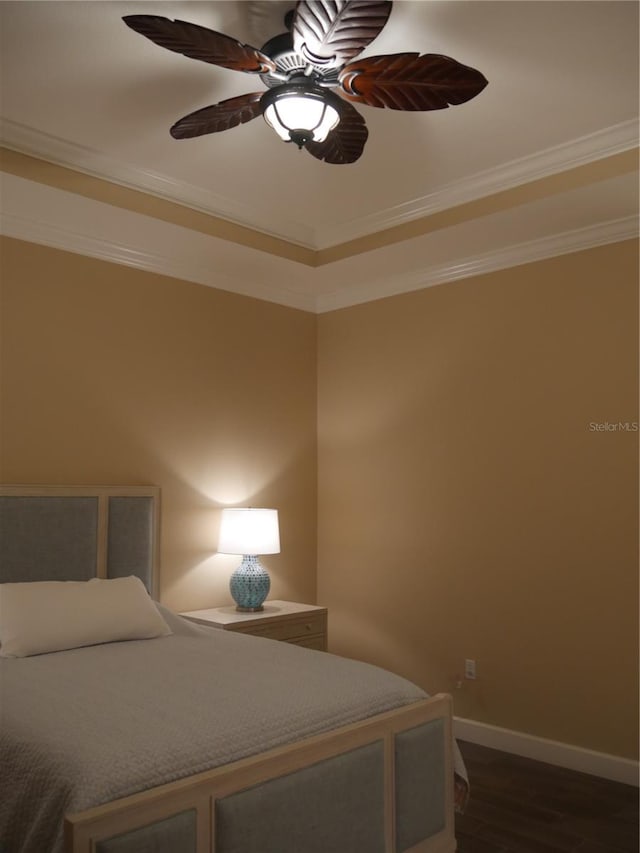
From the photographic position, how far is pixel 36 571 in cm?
324

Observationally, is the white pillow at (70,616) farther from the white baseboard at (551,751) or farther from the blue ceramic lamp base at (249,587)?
the white baseboard at (551,751)

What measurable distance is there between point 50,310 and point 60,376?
1.04ft

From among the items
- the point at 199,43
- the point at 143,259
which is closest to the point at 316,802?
the point at 199,43

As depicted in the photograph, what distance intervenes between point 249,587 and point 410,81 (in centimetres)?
256

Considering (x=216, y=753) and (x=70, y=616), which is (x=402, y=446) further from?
(x=216, y=753)

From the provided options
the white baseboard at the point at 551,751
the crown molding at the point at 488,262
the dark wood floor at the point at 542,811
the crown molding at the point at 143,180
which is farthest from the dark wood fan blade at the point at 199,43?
the white baseboard at the point at 551,751

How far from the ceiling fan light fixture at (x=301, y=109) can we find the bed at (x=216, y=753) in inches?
70.1

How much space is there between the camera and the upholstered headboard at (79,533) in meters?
3.22

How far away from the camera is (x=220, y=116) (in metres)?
2.55

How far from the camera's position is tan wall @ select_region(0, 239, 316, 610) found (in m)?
3.42

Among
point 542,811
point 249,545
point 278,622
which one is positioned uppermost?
point 249,545

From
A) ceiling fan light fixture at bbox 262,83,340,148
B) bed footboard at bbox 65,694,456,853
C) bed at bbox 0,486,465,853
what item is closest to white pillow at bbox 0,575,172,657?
bed at bbox 0,486,465,853

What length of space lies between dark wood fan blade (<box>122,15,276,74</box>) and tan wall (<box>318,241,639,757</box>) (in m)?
1.98

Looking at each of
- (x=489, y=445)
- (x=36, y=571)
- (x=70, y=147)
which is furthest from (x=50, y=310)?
(x=489, y=445)
